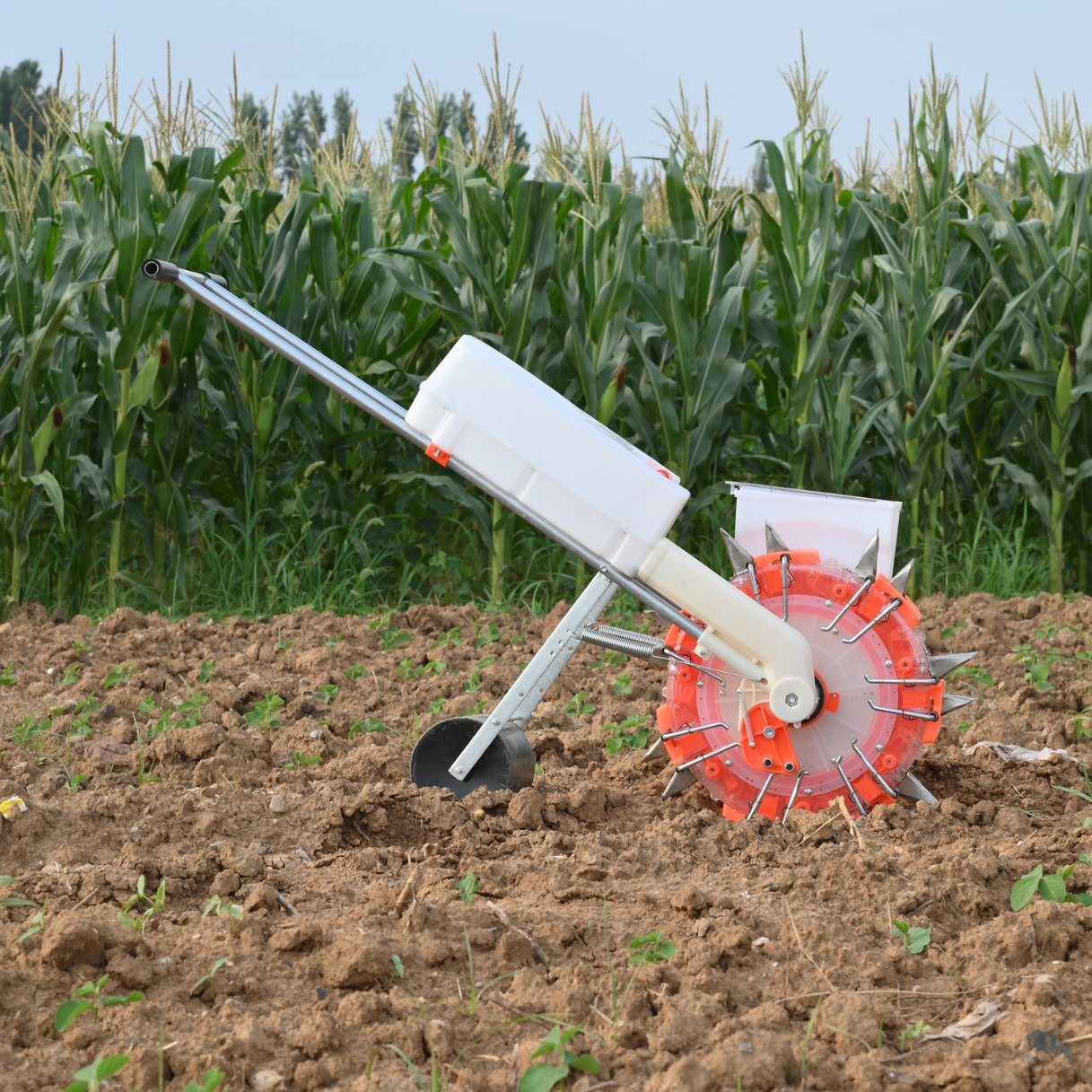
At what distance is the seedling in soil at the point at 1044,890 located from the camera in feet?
8.61

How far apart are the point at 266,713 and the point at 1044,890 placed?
100 inches

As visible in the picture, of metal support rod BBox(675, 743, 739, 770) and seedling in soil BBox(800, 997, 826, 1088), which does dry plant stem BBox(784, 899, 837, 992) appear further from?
metal support rod BBox(675, 743, 739, 770)

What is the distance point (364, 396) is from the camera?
3084mm

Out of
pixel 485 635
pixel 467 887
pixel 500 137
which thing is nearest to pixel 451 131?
pixel 500 137

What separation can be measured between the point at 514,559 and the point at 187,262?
214 cm

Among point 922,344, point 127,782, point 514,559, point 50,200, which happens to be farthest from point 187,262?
point 922,344

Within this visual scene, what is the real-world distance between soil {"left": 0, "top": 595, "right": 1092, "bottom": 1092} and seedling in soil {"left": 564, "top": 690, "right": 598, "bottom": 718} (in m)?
0.13

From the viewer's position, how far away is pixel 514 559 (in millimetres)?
6531

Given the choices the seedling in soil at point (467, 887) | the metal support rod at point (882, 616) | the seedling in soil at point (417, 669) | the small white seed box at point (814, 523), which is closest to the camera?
the seedling in soil at point (467, 887)

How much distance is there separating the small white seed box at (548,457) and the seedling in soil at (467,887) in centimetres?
77

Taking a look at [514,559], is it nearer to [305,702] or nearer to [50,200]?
[305,702]

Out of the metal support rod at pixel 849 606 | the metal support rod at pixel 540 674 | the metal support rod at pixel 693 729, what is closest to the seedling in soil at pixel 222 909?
the metal support rod at pixel 540 674

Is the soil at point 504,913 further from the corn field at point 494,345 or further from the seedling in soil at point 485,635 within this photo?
the corn field at point 494,345

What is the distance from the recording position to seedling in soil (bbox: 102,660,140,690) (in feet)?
15.4
